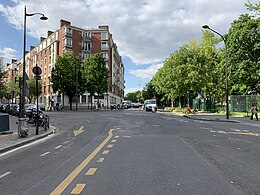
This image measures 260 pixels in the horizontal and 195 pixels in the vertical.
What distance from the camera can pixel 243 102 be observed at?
1380 inches

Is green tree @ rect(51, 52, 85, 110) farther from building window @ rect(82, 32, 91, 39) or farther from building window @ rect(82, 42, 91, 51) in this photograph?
building window @ rect(82, 32, 91, 39)

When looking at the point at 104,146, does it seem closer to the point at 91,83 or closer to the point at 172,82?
the point at 172,82

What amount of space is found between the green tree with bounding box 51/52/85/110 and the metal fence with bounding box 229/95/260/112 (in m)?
31.3

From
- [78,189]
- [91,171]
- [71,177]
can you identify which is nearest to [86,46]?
[91,171]

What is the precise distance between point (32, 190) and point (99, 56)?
5515 centimetres

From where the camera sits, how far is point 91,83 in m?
57.4

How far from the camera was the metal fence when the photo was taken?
3391 centimetres

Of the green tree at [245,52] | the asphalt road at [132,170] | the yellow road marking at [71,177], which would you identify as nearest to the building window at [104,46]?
the green tree at [245,52]

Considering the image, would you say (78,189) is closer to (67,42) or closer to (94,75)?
(94,75)

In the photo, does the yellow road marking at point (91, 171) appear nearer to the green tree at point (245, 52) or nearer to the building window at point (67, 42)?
the green tree at point (245, 52)

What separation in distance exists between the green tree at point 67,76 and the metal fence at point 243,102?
31.3m

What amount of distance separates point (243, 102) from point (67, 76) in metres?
35.3

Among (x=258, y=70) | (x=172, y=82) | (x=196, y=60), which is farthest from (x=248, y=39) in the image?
(x=172, y=82)

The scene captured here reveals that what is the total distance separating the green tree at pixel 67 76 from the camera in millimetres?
56094
